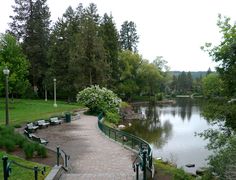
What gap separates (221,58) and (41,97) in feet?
149

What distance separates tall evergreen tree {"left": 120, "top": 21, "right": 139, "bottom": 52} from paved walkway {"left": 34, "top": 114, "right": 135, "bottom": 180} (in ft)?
182

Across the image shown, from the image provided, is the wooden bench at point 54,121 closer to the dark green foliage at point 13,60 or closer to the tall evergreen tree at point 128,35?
the dark green foliage at point 13,60

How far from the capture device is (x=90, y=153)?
1537 cm

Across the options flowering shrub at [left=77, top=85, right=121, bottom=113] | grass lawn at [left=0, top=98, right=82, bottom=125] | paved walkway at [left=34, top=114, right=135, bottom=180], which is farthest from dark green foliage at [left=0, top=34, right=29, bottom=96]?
paved walkway at [left=34, top=114, right=135, bottom=180]

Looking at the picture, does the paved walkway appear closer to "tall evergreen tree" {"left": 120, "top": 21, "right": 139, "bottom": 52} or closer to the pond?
the pond

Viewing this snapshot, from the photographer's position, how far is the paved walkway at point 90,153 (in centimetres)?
1153

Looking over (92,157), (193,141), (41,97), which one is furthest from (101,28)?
(92,157)

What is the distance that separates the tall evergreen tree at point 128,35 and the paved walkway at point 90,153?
182ft

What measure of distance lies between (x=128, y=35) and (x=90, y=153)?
64589 millimetres

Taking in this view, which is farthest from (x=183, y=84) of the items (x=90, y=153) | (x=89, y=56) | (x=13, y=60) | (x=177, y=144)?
(x=90, y=153)

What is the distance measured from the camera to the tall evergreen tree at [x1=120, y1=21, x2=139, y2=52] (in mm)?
77438

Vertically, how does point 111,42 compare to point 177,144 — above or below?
above

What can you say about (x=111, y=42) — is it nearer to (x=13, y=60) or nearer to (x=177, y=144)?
(x=13, y=60)

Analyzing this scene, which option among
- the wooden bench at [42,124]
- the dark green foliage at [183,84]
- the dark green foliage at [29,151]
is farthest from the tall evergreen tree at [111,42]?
the dark green foliage at [183,84]
